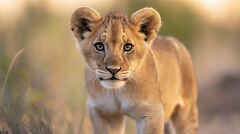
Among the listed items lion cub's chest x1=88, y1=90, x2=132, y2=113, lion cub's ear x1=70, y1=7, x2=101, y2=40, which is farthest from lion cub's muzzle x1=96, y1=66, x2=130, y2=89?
lion cub's ear x1=70, y1=7, x2=101, y2=40

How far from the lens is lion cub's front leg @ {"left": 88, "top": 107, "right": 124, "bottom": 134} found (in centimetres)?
886

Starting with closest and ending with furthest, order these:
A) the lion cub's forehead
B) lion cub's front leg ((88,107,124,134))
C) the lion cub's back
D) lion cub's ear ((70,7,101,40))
A: the lion cub's forehead
lion cub's ear ((70,7,101,40))
lion cub's front leg ((88,107,124,134))
the lion cub's back

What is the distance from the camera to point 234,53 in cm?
2355

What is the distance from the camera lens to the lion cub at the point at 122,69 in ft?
27.0

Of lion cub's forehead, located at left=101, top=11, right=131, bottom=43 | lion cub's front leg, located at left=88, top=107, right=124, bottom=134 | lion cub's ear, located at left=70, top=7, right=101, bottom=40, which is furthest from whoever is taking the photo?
lion cub's front leg, located at left=88, top=107, right=124, bottom=134

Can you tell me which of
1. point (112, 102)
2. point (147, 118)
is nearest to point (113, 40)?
point (112, 102)

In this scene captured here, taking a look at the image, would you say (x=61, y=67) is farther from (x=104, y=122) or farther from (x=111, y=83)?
(x=111, y=83)

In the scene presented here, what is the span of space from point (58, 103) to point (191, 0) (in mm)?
9813

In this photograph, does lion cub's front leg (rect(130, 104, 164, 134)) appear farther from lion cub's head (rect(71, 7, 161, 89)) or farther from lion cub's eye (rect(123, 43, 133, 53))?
lion cub's eye (rect(123, 43, 133, 53))

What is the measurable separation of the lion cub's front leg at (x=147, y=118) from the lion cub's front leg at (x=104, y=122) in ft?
1.04

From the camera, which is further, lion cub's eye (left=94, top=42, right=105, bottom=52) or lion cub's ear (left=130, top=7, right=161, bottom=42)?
lion cub's ear (left=130, top=7, right=161, bottom=42)

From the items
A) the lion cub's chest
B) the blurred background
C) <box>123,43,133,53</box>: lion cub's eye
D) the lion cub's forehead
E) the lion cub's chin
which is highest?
the lion cub's forehead

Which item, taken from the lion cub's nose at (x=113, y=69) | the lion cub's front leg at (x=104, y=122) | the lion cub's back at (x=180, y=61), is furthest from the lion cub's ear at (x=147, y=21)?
the lion cub's back at (x=180, y=61)

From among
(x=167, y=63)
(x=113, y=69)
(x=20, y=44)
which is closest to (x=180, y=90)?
(x=167, y=63)
